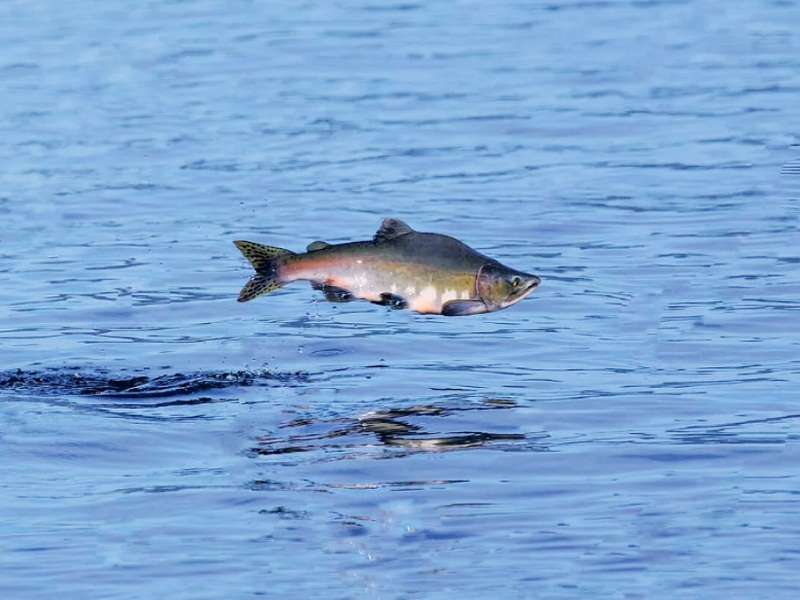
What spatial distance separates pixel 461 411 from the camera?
35.3 ft

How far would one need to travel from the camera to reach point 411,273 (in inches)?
385

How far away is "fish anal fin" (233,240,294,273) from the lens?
32.8ft

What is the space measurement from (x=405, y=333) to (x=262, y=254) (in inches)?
130

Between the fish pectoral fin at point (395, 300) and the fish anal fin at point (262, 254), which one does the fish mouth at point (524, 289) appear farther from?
the fish anal fin at point (262, 254)

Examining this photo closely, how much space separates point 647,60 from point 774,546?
61.2 ft

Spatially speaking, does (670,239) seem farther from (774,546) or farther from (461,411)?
(774,546)

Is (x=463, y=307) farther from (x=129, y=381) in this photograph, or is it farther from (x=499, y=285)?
(x=129, y=381)

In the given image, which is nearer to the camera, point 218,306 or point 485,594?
point 485,594

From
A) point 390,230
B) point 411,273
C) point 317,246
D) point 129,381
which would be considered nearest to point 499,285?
point 411,273

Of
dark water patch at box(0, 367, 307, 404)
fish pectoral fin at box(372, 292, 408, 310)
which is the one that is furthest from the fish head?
dark water patch at box(0, 367, 307, 404)

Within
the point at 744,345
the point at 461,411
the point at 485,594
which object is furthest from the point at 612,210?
the point at 485,594

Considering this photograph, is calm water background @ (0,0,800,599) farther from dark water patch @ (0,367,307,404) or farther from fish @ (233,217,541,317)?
fish @ (233,217,541,317)

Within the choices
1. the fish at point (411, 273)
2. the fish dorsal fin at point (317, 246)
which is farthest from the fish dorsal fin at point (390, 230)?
the fish dorsal fin at point (317, 246)

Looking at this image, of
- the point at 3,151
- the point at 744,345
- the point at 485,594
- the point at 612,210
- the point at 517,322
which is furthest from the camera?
the point at 3,151
